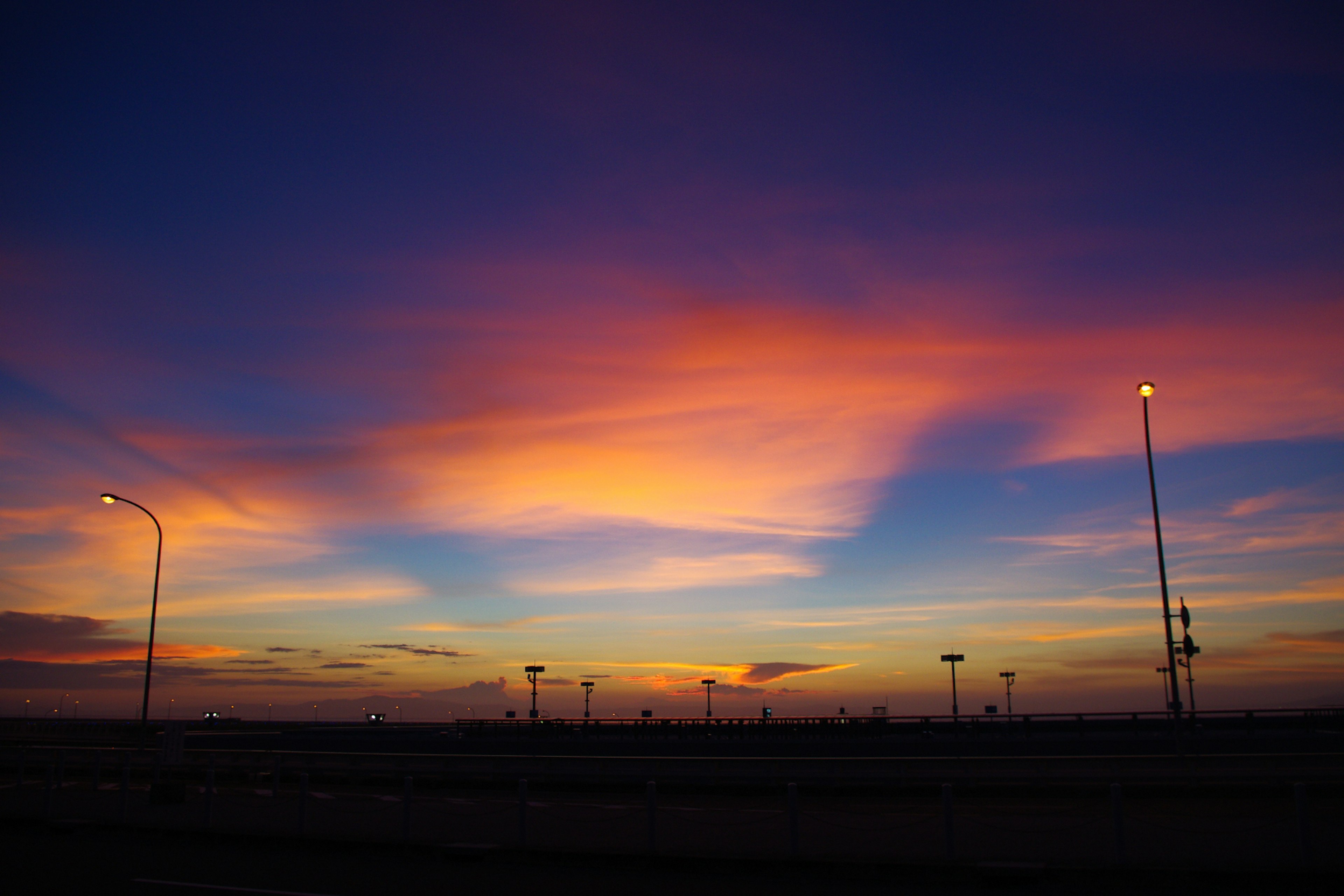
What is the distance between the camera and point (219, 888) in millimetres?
14047

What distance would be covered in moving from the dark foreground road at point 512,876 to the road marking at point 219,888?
0.12ft

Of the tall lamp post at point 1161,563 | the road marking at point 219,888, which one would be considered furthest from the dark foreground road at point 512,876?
the tall lamp post at point 1161,563

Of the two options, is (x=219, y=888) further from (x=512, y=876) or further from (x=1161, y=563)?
(x=1161, y=563)

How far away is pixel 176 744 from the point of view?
25.7m

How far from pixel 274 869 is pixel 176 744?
12371mm

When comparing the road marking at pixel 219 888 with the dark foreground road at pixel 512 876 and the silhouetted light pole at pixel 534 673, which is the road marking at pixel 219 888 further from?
the silhouetted light pole at pixel 534 673

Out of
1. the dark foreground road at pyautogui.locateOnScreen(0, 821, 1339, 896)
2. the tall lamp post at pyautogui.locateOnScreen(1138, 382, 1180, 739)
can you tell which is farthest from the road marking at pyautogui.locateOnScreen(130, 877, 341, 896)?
the tall lamp post at pyautogui.locateOnScreen(1138, 382, 1180, 739)

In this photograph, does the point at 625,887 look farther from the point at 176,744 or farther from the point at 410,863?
the point at 176,744

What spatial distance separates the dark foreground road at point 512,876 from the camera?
13164 mm

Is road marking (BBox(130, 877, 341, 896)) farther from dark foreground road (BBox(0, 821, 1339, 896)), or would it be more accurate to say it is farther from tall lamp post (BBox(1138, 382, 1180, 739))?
tall lamp post (BBox(1138, 382, 1180, 739))

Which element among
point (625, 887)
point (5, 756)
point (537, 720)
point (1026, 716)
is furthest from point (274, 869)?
point (537, 720)

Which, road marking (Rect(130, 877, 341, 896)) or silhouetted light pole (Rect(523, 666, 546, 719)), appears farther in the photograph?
silhouetted light pole (Rect(523, 666, 546, 719))

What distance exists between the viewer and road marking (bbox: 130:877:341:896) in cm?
1347

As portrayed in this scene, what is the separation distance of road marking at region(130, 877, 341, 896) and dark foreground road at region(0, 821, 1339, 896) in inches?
1.5
